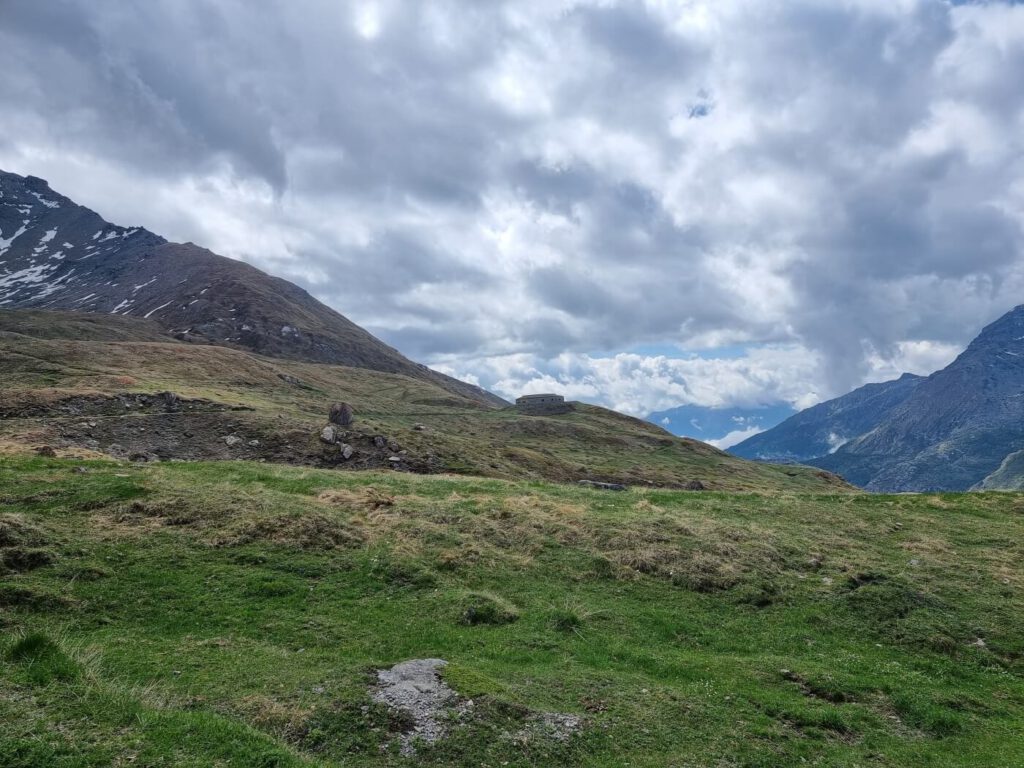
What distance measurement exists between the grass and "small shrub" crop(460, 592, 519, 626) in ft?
0.31

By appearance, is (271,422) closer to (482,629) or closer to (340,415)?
(340,415)

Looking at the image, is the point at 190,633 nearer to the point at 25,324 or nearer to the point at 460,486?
the point at 460,486

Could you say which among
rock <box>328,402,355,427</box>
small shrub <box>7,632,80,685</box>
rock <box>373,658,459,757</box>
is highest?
rock <box>328,402,355,427</box>

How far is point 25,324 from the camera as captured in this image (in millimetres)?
162000

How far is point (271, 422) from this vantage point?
6209 centimetres

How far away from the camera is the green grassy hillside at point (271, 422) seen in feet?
180

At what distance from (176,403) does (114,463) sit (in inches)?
1363

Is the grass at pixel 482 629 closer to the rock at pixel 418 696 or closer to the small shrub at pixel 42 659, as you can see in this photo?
the small shrub at pixel 42 659

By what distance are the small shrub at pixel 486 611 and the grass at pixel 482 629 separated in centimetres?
9

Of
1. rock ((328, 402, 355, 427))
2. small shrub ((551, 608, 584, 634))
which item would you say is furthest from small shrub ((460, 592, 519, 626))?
rock ((328, 402, 355, 427))

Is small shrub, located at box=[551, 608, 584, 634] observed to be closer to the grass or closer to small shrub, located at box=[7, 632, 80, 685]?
the grass

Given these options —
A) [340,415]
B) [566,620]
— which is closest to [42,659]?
[566,620]

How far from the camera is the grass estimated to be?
484 inches

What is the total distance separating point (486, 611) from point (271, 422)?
49375 mm
